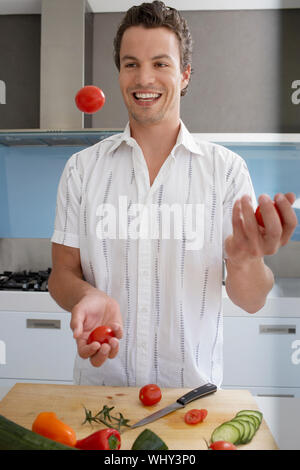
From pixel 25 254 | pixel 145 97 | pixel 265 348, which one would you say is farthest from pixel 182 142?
pixel 25 254

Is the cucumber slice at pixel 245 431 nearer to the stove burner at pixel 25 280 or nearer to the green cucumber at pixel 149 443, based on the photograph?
the green cucumber at pixel 149 443

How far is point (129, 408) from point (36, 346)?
38.7 inches

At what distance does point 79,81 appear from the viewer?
1770mm

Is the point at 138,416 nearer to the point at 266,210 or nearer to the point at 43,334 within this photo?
the point at 266,210

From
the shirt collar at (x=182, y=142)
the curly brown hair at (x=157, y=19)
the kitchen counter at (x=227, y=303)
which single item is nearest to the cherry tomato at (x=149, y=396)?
the shirt collar at (x=182, y=142)

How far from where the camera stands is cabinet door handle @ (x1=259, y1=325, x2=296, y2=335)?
1.50 m

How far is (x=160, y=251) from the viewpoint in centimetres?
81

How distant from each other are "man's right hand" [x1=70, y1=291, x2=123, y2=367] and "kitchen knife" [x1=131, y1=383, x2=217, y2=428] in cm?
11

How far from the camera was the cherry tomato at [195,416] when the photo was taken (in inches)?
23.6

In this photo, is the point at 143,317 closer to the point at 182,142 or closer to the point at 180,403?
the point at 180,403

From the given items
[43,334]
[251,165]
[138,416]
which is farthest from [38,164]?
[138,416]

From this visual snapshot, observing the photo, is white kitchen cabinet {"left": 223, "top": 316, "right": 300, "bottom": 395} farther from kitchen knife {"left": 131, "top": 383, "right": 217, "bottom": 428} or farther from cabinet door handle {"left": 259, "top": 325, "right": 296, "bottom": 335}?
kitchen knife {"left": 131, "top": 383, "right": 217, "bottom": 428}

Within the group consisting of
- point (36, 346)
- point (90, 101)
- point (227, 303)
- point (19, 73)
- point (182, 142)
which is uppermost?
point (19, 73)

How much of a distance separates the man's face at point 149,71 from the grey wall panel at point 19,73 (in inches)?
50.0
